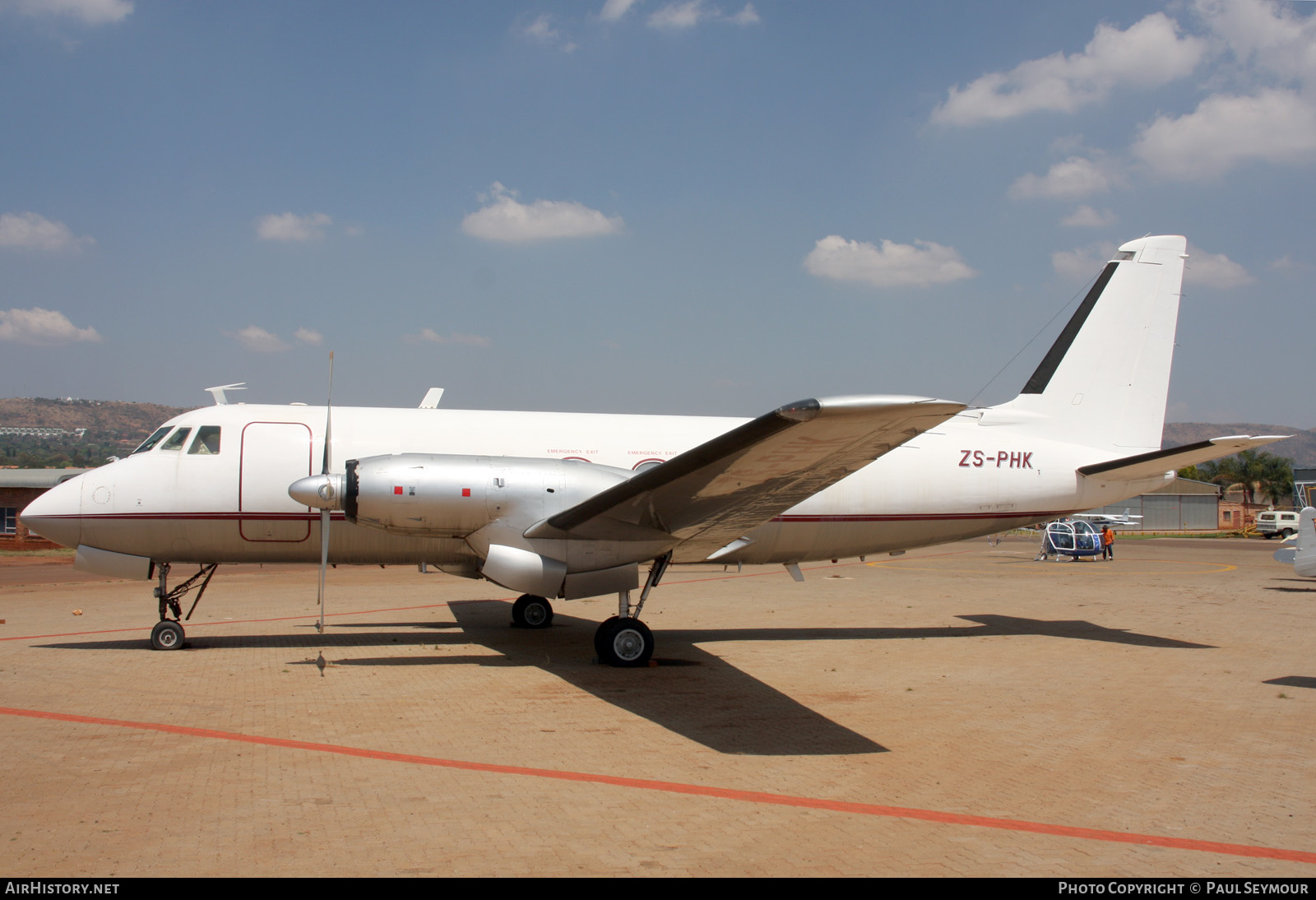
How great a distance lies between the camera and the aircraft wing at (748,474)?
6.20 meters

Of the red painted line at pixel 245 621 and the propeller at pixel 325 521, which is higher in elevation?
the propeller at pixel 325 521

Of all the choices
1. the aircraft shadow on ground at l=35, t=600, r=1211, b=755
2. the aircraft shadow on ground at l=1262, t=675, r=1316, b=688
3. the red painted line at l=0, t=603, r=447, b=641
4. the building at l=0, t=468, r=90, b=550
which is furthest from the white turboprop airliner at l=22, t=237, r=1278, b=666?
the building at l=0, t=468, r=90, b=550

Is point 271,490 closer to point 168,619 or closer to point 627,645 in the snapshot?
point 168,619

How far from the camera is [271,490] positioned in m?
11.3

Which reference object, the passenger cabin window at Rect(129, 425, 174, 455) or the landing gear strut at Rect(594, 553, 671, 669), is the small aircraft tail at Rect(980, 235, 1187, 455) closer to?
the landing gear strut at Rect(594, 553, 671, 669)

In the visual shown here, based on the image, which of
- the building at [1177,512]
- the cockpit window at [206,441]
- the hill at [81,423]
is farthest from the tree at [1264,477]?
the hill at [81,423]

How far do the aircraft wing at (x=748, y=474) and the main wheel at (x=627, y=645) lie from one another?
3.97ft

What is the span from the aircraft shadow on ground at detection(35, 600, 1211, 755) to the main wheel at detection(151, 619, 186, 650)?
30 cm

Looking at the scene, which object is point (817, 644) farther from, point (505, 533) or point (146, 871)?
point (146, 871)

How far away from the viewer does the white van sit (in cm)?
5016

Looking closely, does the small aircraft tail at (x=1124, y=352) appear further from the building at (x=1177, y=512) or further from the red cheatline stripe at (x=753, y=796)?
the building at (x=1177, y=512)

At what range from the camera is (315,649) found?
11.4 meters

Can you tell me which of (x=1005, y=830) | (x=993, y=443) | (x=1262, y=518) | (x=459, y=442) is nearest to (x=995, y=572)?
(x=993, y=443)
